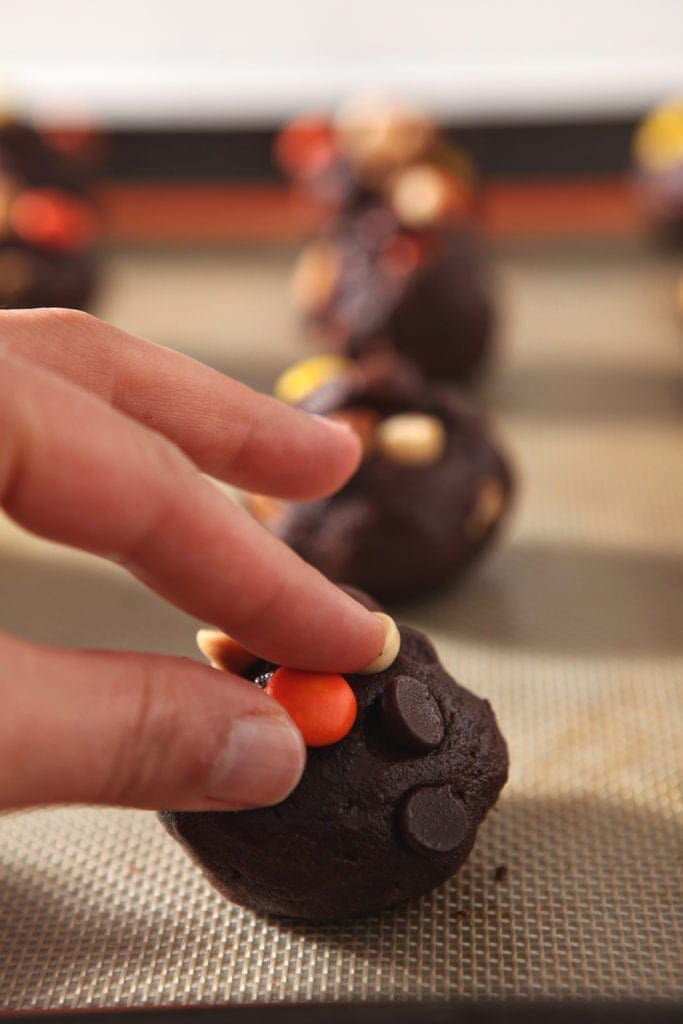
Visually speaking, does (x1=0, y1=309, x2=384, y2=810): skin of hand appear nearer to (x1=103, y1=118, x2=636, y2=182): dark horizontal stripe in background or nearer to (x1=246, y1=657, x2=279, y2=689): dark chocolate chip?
(x1=246, y1=657, x2=279, y2=689): dark chocolate chip

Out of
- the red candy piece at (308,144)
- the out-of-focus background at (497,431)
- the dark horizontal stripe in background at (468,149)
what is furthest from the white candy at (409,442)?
the dark horizontal stripe in background at (468,149)

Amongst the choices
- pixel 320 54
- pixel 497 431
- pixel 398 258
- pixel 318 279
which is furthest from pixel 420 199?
pixel 320 54

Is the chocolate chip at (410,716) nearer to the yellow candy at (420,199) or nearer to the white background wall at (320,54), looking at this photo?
the yellow candy at (420,199)

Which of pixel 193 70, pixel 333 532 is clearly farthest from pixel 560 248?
pixel 333 532

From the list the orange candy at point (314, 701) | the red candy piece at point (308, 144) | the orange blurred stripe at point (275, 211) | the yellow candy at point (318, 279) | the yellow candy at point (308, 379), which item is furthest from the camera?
the orange blurred stripe at point (275, 211)

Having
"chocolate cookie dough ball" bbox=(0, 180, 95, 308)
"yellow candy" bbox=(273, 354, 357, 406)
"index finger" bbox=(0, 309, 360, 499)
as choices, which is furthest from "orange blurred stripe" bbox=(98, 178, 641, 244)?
"index finger" bbox=(0, 309, 360, 499)
